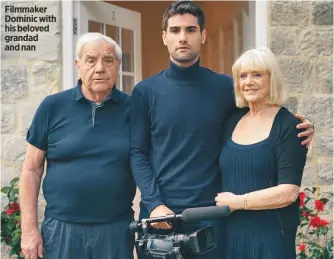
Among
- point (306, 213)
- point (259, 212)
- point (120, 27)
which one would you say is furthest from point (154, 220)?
point (120, 27)

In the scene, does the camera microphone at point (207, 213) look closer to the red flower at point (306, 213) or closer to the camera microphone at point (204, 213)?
the camera microphone at point (204, 213)

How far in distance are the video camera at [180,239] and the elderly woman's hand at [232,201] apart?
0.36 feet

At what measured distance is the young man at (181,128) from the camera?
9.07 ft

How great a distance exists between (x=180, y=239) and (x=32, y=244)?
2.72 ft

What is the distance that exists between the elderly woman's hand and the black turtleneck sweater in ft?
0.65

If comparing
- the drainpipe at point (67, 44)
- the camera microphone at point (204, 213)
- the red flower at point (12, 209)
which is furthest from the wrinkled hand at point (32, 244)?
the drainpipe at point (67, 44)

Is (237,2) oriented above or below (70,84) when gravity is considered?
above

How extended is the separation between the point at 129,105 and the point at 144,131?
0.23 meters

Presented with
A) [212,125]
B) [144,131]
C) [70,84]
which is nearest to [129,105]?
[144,131]

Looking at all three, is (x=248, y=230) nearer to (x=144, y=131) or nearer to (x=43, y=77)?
(x=144, y=131)

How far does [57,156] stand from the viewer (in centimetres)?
292

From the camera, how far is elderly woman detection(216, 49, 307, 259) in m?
2.50

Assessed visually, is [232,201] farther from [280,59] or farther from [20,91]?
[20,91]

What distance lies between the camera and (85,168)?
288 cm
